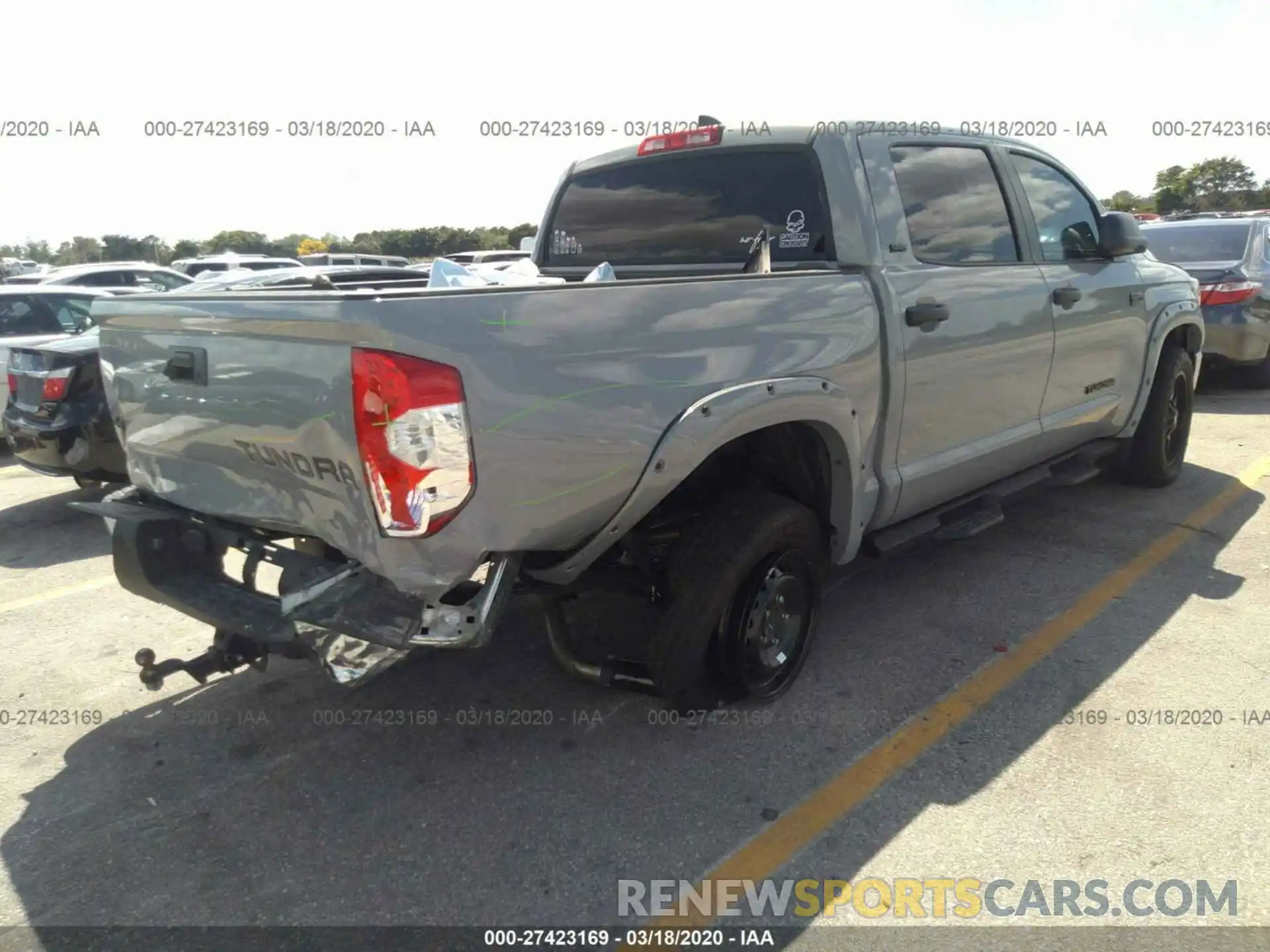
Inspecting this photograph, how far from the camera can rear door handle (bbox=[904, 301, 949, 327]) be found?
11.3 ft

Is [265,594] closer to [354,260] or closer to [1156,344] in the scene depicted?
[1156,344]

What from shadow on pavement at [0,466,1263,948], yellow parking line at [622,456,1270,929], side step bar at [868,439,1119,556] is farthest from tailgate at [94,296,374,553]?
side step bar at [868,439,1119,556]

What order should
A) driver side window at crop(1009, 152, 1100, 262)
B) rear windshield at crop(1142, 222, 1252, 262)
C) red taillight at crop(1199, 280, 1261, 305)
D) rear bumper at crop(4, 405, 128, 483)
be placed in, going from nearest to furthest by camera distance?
driver side window at crop(1009, 152, 1100, 262) < rear bumper at crop(4, 405, 128, 483) < red taillight at crop(1199, 280, 1261, 305) < rear windshield at crop(1142, 222, 1252, 262)

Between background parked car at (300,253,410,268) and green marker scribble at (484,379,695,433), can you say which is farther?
background parked car at (300,253,410,268)

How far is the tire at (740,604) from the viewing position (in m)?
2.89

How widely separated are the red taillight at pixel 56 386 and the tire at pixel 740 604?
13.8 feet

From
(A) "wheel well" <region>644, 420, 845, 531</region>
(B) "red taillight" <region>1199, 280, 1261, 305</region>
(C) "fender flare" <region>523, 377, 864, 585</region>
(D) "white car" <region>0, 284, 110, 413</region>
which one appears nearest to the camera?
(C) "fender flare" <region>523, 377, 864, 585</region>

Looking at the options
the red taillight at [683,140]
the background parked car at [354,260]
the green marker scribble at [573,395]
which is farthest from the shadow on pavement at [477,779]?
the background parked car at [354,260]

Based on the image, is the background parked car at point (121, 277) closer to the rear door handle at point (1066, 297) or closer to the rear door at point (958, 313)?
the rear door at point (958, 313)

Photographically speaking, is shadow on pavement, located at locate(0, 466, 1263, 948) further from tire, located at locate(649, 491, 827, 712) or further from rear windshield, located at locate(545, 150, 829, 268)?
rear windshield, located at locate(545, 150, 829, 268)

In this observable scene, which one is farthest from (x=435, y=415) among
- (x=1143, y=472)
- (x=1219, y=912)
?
(x=1143, y=472)

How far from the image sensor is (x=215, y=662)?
9.64 ft

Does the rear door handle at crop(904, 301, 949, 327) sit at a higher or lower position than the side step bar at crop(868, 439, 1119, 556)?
higher

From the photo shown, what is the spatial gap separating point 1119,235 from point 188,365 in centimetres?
413
